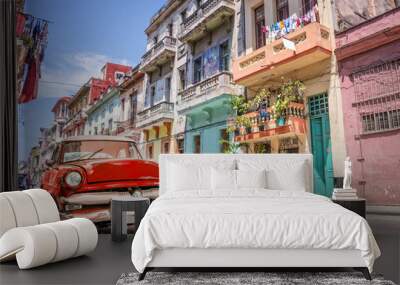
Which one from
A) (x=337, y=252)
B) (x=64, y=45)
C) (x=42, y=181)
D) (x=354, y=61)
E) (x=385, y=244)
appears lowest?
(x=385, y=244)

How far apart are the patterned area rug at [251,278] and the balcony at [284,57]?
2.30 meters

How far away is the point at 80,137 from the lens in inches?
177

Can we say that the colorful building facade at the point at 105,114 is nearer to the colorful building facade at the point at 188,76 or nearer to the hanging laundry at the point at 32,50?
the colorful building facade at the point at 188,76

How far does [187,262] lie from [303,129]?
2227mm

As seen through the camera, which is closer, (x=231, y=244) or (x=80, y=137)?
(x=231, y=244)

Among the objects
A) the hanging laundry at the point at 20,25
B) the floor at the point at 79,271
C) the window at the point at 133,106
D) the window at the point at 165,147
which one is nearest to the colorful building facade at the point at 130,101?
the window at the point at 133,106

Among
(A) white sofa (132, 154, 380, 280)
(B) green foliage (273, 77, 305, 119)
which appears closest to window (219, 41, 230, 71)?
(B) green foliage (273, 77, 305, 119)

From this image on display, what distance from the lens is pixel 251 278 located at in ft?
7.68

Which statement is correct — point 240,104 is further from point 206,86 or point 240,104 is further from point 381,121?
point 381,121

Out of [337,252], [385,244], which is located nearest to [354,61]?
[385,244]

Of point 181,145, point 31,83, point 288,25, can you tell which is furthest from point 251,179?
point 31,83

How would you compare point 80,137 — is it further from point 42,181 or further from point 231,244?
point 231,244

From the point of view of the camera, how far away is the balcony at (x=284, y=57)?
3.72 metres

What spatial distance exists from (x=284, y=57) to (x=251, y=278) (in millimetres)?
2525
